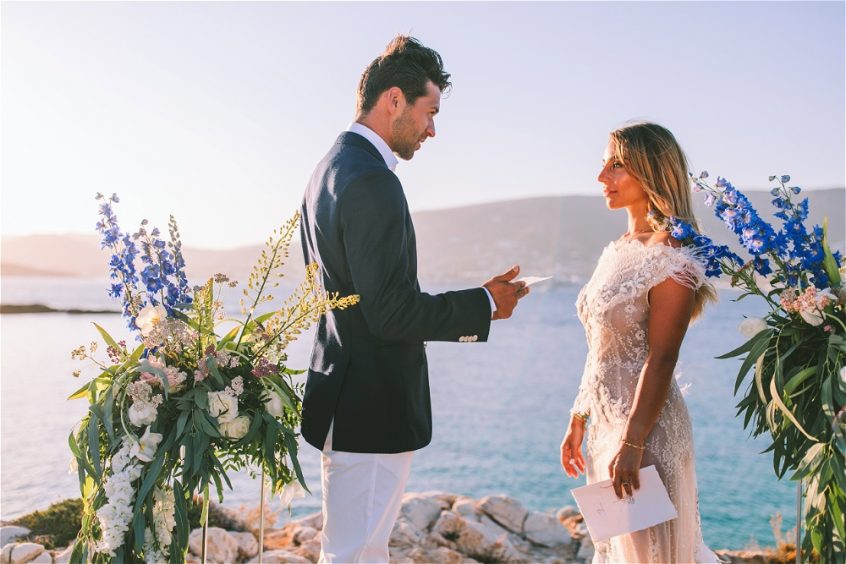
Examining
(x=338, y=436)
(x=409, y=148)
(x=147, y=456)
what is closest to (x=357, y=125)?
(x=409, y=148)

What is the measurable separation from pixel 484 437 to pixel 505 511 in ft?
32.7

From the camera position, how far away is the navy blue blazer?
7.09ft

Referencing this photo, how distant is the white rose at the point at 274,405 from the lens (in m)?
2.28

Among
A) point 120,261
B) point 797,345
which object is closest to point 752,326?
point 797,345

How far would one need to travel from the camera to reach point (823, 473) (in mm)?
2072

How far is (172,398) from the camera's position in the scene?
2.24 meters

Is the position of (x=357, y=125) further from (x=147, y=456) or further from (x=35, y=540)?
(x=35, y=540)

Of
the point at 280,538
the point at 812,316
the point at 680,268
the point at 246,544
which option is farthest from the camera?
the point at 280,538

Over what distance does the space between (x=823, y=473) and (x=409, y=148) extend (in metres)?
1.55

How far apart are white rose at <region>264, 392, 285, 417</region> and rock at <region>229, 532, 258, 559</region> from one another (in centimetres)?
301

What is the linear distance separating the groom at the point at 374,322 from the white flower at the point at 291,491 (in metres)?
0.09

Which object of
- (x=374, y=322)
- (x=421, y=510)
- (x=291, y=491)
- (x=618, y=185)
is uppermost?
(x=618, y=185)

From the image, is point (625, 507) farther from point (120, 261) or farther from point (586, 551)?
point (586, 551)

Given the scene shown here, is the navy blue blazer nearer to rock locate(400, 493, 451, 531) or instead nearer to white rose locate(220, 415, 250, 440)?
white rose locate(220, 415, 250, 440)
